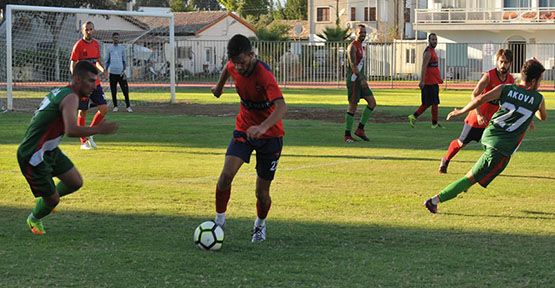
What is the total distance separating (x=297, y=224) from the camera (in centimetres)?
912

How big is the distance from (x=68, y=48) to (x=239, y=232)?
92.4 ft

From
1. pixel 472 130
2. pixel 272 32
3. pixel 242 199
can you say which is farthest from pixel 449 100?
pixel 272 32

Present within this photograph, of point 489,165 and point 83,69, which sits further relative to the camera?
point 489,165

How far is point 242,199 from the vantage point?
10750 millimetres

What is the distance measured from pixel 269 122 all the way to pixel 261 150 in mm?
503

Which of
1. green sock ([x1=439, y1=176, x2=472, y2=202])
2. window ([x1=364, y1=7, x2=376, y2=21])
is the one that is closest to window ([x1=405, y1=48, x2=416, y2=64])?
window ([x1=364, y1=7, x2=376, y2=21])

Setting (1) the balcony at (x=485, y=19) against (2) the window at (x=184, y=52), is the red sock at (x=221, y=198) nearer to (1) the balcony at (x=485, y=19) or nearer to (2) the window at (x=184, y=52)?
(2) the window at (x=184, y=52)

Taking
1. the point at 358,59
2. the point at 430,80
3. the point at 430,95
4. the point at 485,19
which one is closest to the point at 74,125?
the point at 358,59

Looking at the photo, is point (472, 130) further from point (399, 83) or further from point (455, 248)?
point (399, 83)

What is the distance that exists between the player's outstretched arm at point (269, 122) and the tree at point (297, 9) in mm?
98231

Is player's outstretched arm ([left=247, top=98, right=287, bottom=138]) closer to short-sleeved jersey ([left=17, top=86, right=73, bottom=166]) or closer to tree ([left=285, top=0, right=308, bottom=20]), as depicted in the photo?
short-sleeved jersey ([left=17, top=86, right=73, bottom=166])

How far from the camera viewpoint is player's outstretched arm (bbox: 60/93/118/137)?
7.68 meters

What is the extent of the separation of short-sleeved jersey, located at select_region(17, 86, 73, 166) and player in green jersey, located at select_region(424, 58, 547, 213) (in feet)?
13.4

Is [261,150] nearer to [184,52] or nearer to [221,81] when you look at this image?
[221,81]
